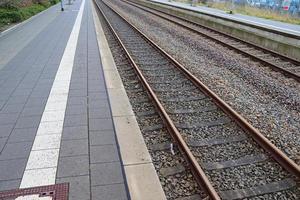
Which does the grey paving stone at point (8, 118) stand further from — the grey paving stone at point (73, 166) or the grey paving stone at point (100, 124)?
the grey paving stone at point (73, 166)

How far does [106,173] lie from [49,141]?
1.34 metres

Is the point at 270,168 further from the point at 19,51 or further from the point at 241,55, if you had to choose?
the point at 19,51

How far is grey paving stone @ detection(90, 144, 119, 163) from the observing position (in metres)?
4.54

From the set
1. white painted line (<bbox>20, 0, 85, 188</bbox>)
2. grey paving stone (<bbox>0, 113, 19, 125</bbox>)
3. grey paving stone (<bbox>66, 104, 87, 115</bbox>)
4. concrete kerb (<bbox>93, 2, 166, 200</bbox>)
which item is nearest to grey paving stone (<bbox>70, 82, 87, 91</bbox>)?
white painted line (<bbox>20, 0, 85, 188</bbox>)

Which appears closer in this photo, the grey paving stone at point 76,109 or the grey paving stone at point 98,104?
the grey paving stone at point 76,109

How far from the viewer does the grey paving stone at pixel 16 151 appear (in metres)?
4.58

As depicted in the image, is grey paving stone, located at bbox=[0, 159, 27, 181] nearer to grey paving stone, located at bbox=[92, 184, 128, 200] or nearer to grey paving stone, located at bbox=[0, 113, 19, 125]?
grey paving stone, located at bbox=[92, 184, 128, 200]

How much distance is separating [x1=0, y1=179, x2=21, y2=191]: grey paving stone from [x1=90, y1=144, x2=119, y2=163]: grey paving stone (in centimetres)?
100

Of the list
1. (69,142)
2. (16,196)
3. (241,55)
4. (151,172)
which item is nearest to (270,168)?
(151,172)

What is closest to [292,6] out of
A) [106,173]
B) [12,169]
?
[106,173]

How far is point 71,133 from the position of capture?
5.31m

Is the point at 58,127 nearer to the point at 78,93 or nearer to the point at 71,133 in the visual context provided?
the point at 71,133

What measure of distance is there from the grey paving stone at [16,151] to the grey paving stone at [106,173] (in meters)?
1.09

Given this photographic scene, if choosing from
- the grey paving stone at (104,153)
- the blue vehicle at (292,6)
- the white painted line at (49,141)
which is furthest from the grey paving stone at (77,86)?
the blue vehicle at (292,6)
